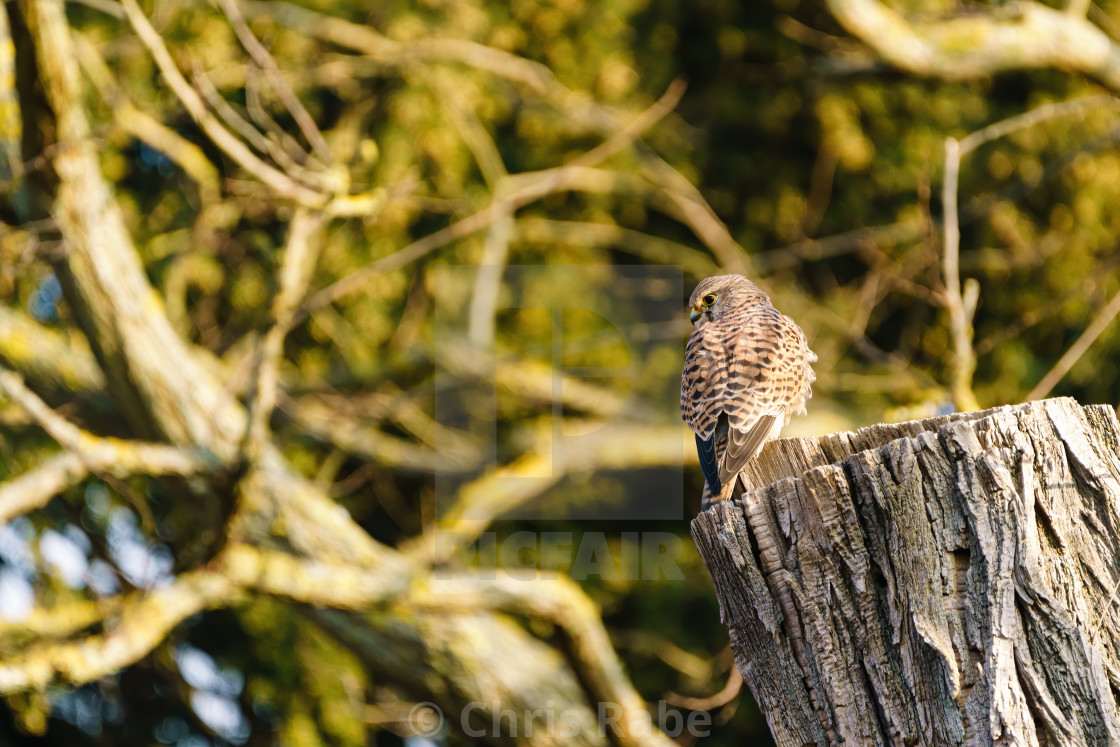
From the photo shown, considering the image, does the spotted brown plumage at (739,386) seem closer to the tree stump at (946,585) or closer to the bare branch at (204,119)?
the tree stump at (946,585)

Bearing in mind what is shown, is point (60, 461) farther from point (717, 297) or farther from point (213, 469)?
point (717, 297)

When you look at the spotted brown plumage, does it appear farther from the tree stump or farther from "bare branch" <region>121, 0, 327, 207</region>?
"bare branch" <region>121, 0, 327, 207</region>

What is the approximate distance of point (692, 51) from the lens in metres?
6.77

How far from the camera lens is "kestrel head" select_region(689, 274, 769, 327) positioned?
2.90 metres

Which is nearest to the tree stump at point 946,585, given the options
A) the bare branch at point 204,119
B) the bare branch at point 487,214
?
the bare branch at point 204,119

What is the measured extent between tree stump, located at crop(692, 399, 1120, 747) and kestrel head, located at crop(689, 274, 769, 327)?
4.57ft

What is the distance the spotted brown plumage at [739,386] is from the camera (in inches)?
90.1

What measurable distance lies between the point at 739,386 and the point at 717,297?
0.59 m

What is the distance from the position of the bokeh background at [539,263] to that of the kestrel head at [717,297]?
76.5 inches

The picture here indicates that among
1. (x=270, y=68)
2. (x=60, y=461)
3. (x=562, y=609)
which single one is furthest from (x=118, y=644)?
(x=270, y=68)

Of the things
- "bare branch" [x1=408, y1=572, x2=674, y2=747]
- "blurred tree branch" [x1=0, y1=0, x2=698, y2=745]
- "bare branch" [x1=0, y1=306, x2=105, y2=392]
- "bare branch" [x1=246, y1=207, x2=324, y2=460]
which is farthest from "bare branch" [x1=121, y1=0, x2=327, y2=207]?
"bare branch" [x1=0, y1=306, x2=105, y2=392]

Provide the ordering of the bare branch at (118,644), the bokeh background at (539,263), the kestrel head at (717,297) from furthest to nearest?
the bokeh background at (539,263)
the bare branch at (118,644)
the kestrel head at (717,297)

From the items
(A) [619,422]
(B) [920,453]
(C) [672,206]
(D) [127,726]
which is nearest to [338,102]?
(C) [672,206]

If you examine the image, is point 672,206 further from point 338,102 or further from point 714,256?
point 338,102
